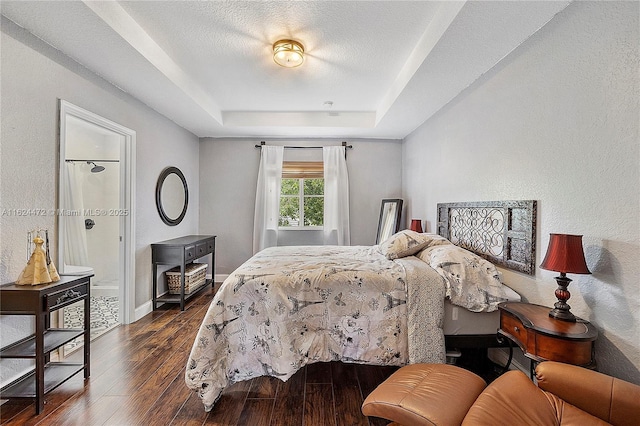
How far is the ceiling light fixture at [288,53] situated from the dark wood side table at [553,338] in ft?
8.21

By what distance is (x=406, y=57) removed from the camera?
272 cm

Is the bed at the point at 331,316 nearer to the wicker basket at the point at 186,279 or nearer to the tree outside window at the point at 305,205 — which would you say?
the wicker basket at the point at 186,279

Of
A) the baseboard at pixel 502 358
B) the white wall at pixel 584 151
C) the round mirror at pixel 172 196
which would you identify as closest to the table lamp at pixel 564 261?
the white wall at pixel 584 151

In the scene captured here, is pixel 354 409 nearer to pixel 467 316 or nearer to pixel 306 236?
pixel 467 316

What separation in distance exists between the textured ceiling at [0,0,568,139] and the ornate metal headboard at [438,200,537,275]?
1189 millimetres

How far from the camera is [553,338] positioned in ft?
4.86

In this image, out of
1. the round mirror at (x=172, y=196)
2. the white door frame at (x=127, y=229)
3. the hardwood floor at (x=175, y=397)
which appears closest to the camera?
the hardwood floor at (x=175, y=397)

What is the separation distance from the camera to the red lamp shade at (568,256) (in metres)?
1.52

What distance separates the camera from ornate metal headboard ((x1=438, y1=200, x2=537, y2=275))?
207cm

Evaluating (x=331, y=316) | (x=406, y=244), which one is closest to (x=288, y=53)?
(x=406, y=244)

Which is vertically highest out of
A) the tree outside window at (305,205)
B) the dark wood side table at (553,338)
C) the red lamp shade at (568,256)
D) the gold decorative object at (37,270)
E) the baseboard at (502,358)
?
the tree outside window at (305,205)

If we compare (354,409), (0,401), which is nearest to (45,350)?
(0,401)

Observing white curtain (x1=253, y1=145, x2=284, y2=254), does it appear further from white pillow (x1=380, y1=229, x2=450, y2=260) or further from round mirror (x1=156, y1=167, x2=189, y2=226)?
white pillow (x1=380, y1=229, x2=450, y2=260)

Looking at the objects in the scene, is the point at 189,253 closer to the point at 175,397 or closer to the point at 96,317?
the point at 96,317
